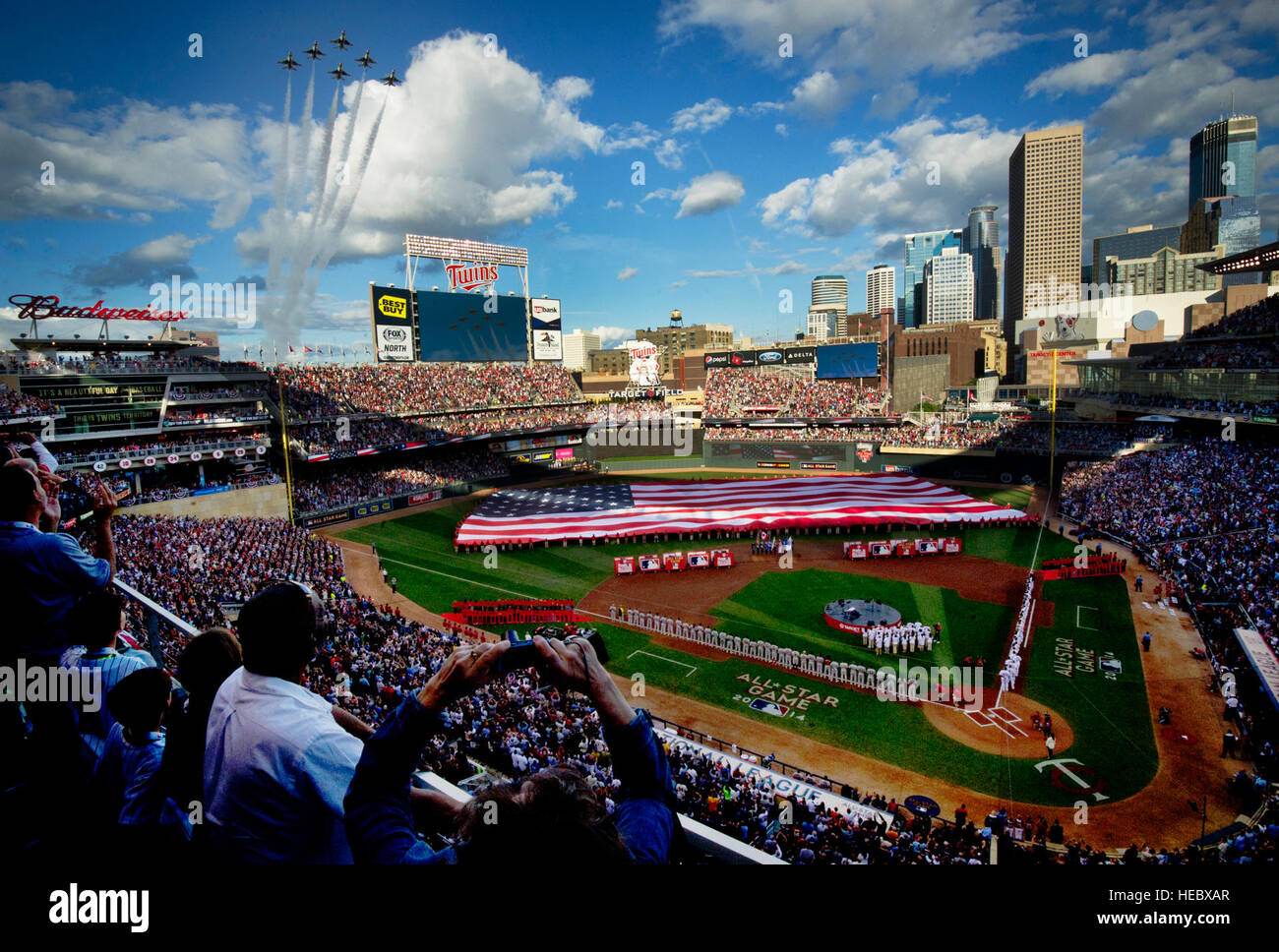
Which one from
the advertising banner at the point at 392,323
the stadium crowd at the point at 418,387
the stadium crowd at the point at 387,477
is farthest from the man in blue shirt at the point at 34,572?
the advertising banner at the point at 392,323

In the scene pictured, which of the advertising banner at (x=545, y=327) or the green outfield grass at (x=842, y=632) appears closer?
the green outfield grass at (x=842, y=632)

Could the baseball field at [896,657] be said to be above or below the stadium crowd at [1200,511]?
below

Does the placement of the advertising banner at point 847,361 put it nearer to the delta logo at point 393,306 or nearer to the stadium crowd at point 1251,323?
the stadium crowd at point 1251,323

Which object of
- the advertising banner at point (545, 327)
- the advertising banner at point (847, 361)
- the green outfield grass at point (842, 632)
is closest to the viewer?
the green outfield grass at point (842, 632)

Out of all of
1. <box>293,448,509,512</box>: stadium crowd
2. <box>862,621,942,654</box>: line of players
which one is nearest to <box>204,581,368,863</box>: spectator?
<box>862,621,942,654</box>: line of players

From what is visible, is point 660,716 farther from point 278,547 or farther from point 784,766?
point 278,547

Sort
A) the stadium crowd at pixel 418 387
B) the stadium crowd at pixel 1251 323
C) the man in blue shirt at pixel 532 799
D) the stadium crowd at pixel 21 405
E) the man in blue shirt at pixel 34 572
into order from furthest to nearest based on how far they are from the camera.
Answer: the stadium crowd at pixel 418 387
the stadium crowd at pixel 1251 323
the stadium crowd at pixel 21 405
the man in blue shirt at pixel 34 572
the man in blue shirt at pixel 532 799

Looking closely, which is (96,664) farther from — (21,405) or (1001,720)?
(21,405)

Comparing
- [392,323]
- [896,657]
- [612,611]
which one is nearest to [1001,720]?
[896,657]
